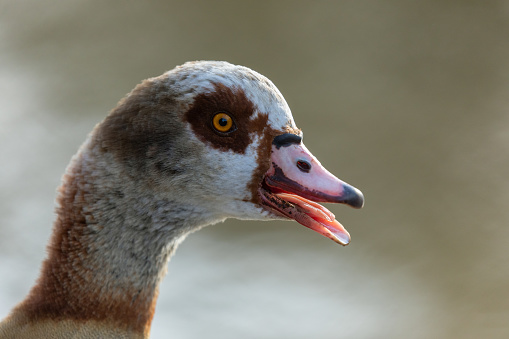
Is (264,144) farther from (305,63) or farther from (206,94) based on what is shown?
(305,63)

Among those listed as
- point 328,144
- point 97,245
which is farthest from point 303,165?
point 328,144

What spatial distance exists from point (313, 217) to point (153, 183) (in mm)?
549

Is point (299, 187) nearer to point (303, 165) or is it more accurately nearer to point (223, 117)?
point (303, 165)

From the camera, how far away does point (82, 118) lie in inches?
243

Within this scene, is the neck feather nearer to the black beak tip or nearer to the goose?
the goose

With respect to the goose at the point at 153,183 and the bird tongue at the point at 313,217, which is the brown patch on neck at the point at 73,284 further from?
the bird tongue at the point at 313,217

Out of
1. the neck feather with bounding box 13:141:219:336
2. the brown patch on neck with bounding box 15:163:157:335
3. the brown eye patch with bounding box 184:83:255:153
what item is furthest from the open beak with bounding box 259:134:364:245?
the brown patch on neck with bounding box 15:163:157:335

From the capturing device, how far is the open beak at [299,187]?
7.88ft

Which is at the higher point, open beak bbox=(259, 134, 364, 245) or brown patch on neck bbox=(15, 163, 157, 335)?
open beak bbox=(259, 134, 364, 245)

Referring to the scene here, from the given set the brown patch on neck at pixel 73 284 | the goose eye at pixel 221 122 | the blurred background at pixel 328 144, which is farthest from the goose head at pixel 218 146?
the blurred background at pixel 328 144

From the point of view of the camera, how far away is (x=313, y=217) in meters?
2.48

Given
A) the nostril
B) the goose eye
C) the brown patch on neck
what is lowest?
the brown patch on neck

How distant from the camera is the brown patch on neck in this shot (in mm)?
2381

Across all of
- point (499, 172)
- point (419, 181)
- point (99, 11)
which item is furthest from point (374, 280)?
point (99, 11)
